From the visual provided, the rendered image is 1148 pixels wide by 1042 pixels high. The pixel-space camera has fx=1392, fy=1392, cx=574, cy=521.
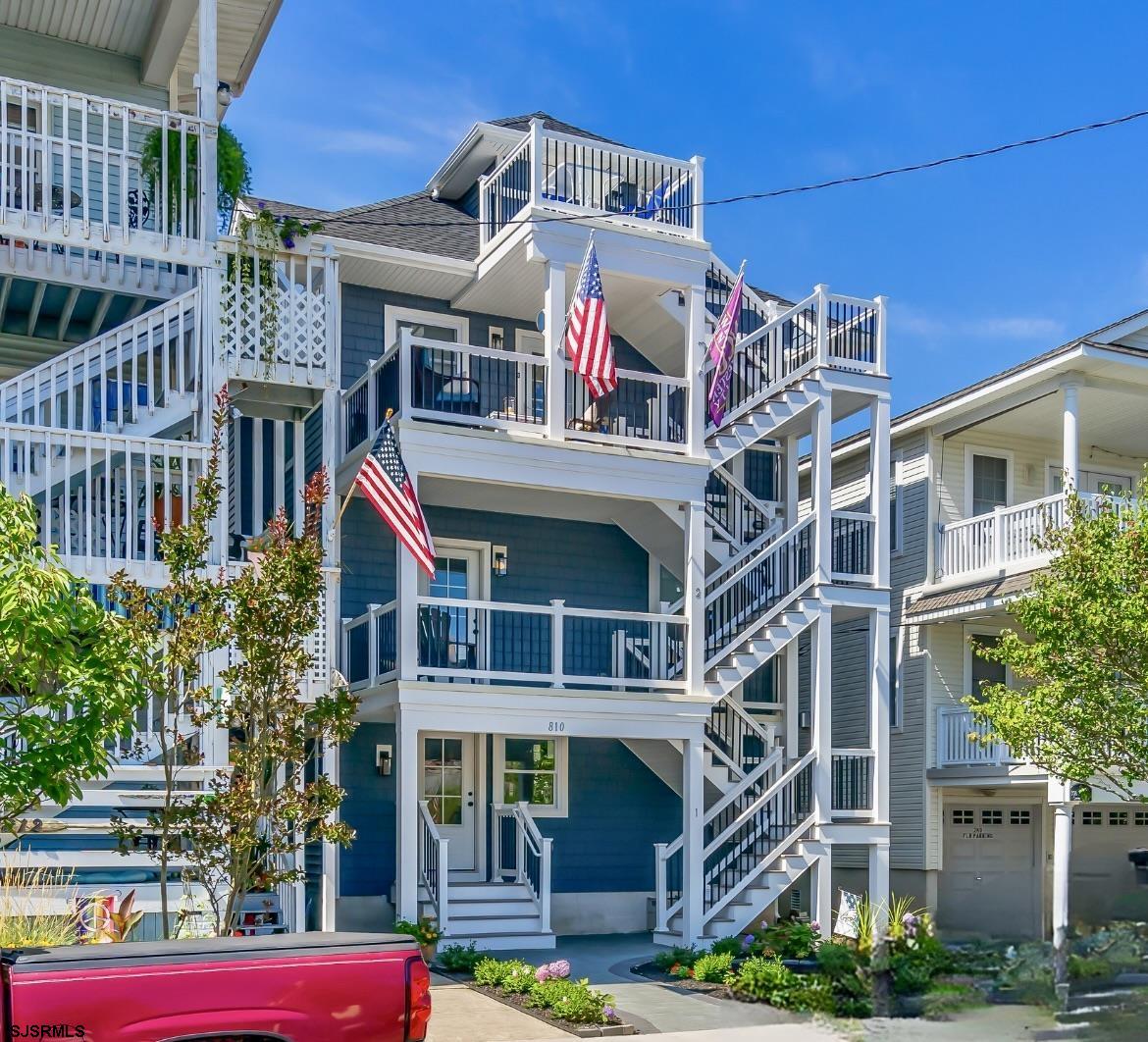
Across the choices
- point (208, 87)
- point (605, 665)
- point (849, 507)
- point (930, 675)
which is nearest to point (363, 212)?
point (208, 87)

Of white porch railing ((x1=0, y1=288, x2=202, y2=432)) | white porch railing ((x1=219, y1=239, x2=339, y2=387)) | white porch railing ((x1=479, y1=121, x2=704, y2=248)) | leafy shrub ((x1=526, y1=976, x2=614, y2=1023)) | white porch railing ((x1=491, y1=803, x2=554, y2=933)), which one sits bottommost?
leafy shrub ((x1=526, y1=976, x2=614, y2=1023))

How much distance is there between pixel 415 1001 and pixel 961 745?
16390 mm

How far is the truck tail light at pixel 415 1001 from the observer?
6.94 metres

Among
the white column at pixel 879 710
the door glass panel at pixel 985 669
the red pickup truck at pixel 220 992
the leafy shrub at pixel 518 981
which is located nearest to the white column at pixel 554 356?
the white column at pixel 879 710

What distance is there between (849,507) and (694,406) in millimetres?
6954

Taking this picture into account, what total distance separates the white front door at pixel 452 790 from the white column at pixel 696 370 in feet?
16.9

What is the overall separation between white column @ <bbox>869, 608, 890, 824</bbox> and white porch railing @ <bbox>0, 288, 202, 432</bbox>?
9.78 metres

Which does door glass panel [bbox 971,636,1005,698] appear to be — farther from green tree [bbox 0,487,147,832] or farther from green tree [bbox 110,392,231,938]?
green tree [bbox 0,487,147,832]

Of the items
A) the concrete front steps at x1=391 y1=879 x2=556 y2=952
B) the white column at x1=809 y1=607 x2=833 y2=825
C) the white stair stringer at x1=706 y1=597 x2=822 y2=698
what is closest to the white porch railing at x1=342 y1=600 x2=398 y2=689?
the concrete front steps at x1=391 y1=879 x2=556 y2=952

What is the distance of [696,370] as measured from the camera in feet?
60.2

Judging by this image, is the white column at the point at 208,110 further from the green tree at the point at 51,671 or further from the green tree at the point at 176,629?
the green tree at the point at 51,671

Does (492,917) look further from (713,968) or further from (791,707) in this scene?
(791,707)

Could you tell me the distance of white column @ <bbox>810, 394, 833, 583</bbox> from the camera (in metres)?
18.8

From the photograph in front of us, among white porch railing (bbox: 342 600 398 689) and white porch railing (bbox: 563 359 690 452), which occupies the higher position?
white porch railing (bbox: 563 359 690 452)
